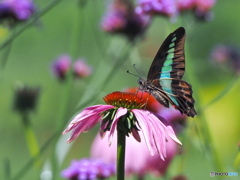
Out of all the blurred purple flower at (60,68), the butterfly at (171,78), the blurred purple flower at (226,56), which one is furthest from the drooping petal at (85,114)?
the blurred purple flower at (226,56)

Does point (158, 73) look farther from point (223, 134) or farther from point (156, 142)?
point (223, 134)

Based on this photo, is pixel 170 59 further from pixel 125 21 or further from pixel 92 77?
pixel 92 77

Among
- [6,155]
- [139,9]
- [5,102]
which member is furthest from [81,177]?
[5,102]

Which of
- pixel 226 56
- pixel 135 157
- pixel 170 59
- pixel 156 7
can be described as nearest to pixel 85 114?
pixel 170 59

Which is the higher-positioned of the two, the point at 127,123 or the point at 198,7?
the point at 198,7

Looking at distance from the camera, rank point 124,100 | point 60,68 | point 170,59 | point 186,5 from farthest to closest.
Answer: point 60,68 → point 186,5 → point 170,59 → point 124,100

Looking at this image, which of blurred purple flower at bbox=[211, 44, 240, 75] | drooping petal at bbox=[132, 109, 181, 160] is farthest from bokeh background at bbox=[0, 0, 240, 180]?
drooping petal at bbox=[132, 109, 181, 160]
